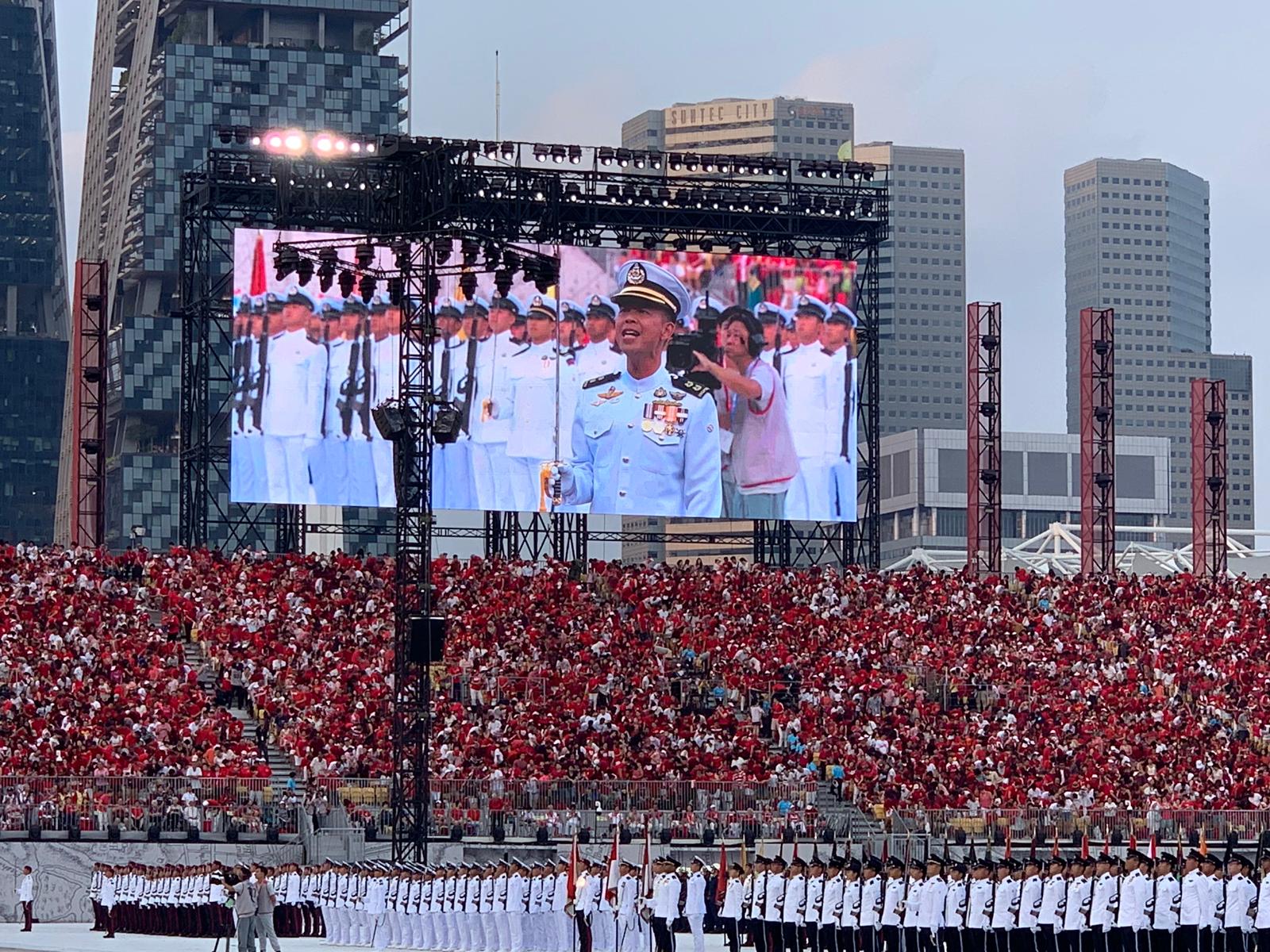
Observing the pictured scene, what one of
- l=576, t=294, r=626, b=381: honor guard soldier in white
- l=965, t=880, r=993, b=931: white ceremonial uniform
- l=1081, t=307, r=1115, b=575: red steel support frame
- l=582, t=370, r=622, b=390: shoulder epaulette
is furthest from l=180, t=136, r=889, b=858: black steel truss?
l=965, t=880, r=993, b=931: white ceremonial uniform

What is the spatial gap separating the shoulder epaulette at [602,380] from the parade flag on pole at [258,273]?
26.9 feet

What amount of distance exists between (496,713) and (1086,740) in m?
13.1

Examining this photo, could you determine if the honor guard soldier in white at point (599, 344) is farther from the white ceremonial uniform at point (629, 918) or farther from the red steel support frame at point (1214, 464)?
the white ceremonial uniform at point (629, 918)

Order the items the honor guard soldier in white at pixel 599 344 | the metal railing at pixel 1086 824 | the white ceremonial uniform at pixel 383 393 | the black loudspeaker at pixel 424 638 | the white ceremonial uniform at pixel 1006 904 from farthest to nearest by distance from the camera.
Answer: the honor guard soldier in white at pixel 599 344
the white ceremonial uniform at pixel 383 393
the metal railing at pixel 1086 824
the black loudspeaker at pixel 424 638
the white ceremonial uniform at pixel 1006 904

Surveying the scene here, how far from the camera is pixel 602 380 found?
201 feet

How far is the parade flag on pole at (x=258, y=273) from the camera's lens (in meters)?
59.8

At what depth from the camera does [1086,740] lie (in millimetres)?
54375

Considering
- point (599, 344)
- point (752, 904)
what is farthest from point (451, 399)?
point (752, 904)

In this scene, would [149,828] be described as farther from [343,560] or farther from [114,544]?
[114,544]

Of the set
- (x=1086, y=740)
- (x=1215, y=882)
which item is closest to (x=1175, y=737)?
(x=1086, y=740)

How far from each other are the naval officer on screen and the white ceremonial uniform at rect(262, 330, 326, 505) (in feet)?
20.1

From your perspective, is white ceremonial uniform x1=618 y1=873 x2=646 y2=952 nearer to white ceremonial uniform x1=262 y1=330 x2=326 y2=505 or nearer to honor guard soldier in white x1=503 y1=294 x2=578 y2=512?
white ceremonial uniform x1=262 y1=330 x2=326 y2=505

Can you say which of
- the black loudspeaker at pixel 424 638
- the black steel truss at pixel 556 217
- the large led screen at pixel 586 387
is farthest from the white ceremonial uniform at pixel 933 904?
the large led screen at pixel 586 387

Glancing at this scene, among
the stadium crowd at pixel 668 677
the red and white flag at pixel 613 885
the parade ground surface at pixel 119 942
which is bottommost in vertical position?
the parade ground surface at pixel 119 942
